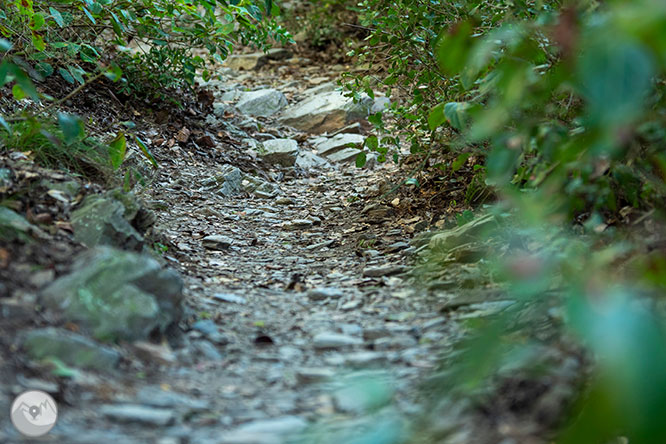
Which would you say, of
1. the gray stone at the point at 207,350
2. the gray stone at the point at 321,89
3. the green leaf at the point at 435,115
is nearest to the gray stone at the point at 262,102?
the gray stone at the point at 321,89

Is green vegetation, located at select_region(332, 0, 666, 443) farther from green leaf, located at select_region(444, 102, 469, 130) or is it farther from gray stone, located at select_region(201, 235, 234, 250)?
gray stone, located at select_region(201, 235, 234, 250)

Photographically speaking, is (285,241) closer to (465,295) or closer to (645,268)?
(465,295)

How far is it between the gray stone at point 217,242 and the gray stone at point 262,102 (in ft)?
8.23

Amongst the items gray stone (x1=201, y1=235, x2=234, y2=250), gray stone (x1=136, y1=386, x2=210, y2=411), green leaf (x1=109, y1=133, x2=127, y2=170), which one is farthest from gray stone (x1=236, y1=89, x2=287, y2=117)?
gray stone (x1=136, y1=386, x2=210, y2=411)

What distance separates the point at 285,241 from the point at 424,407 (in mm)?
1856

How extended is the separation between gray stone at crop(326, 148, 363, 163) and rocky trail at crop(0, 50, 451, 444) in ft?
3.09

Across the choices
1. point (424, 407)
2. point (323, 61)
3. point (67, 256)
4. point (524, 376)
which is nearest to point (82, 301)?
point (67, 256)

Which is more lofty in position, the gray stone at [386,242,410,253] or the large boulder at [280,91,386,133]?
the large boulder at [280,91,386,133]

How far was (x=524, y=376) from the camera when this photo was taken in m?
1.49

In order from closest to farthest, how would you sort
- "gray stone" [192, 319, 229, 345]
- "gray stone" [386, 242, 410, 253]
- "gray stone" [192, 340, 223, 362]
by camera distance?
"gray stone" [192, 340, 223, 362] < "gray stone" [192, 319, 229, 345] < "gray stone" [386, 242, 410, 253]

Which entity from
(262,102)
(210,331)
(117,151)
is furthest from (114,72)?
(262,102)

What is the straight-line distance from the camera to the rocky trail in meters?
1.52

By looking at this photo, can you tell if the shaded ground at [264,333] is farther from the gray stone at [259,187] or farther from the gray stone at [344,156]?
the gray stone at [344,156]

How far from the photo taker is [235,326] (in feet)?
6.91
